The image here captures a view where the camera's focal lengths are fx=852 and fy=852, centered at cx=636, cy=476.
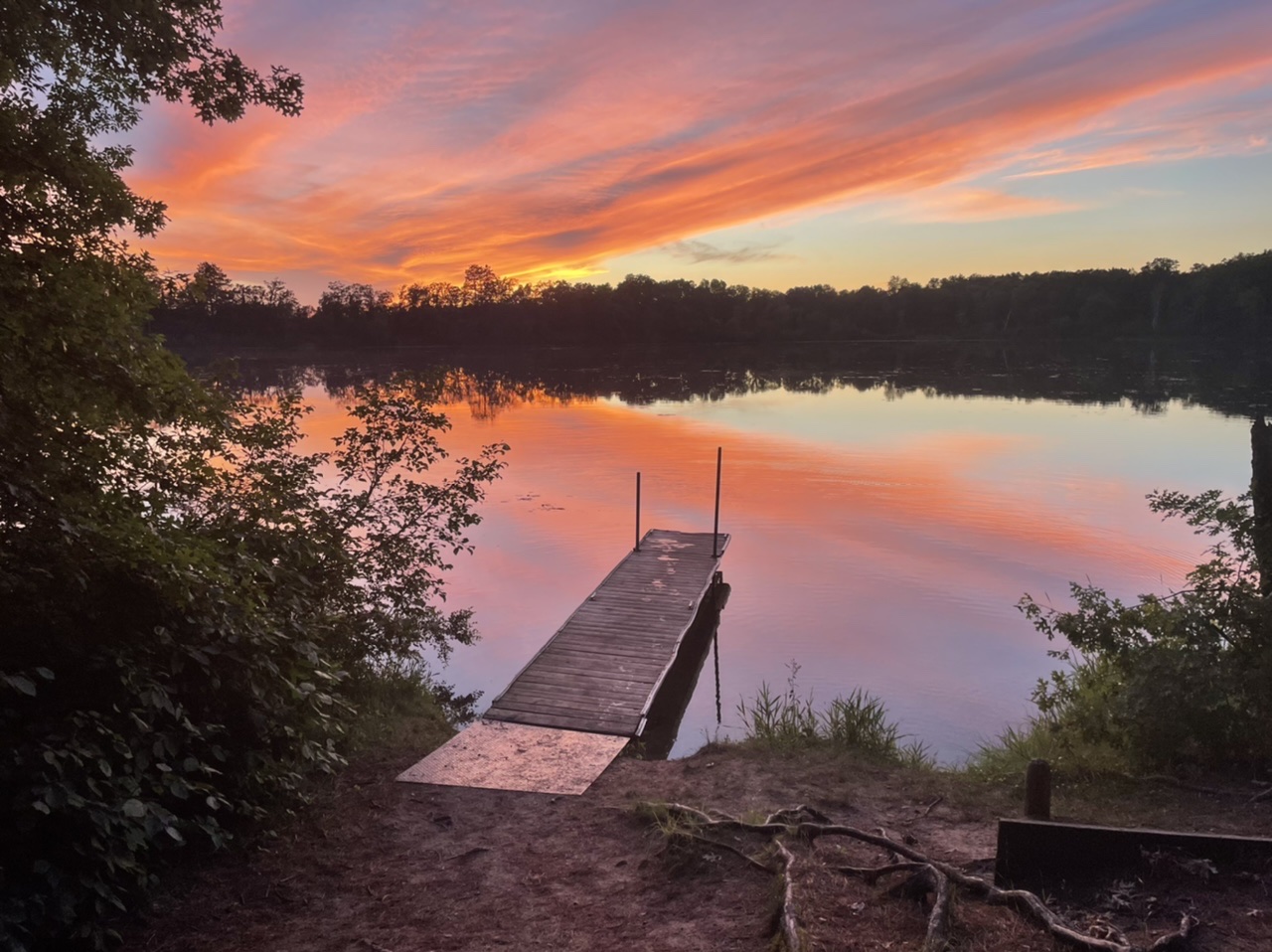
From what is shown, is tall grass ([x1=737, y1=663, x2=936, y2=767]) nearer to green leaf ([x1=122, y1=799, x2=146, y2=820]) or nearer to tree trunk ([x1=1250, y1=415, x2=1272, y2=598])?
tree trunk ([x1=1250, y1=415, x2=1272, y2=598])

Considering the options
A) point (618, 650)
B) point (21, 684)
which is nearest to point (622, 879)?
point (21, 684)

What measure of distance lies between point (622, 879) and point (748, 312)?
103 meters

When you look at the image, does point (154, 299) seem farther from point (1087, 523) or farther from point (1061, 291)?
point (1061, 291)

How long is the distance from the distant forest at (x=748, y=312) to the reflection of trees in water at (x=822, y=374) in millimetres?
6207

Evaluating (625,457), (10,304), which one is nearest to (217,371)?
(10,304)

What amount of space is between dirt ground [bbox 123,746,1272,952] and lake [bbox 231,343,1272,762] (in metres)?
3.37

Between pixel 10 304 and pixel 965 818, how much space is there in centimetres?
700

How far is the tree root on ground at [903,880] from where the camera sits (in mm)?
3777

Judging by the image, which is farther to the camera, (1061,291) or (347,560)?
(1061,291)

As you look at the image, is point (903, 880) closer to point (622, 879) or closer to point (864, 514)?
point (622, 879)

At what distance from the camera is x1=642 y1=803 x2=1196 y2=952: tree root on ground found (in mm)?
Result: 3777

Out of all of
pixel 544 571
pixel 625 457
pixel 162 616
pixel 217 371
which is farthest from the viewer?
pixel 625 457

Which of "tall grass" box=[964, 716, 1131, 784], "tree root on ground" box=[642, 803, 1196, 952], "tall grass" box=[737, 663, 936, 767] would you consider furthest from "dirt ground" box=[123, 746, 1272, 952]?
"tall grass" box=[737, 663, 936, 767]

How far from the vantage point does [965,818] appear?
648 centimetres
